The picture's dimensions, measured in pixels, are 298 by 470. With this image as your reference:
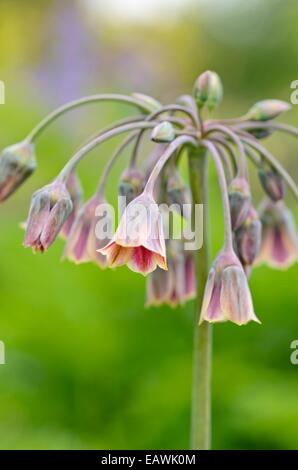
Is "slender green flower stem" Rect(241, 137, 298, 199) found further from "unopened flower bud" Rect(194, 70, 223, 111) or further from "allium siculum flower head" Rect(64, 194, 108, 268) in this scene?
"allium siculum flower head" Rect(64, 194, 108, 268)

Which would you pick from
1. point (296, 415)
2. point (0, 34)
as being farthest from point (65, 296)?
point (0, 34)

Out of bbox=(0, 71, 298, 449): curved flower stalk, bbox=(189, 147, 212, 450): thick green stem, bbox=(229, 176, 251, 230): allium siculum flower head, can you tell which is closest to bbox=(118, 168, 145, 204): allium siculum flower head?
bbox=(0, 71, 298, 449): curved flower stalk

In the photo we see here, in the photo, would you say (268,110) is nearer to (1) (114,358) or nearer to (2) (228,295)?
(2) (228,295)

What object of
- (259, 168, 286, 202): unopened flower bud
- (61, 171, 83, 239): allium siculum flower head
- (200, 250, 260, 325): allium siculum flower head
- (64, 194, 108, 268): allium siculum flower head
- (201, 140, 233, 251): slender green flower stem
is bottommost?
(200, 250, 260, 325): allium siculum flower head

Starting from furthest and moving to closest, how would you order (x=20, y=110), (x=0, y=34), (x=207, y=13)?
(x=207, y=13) → (x=0, y=34) → (x=20, y=110)

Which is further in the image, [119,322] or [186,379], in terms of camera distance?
[119,322]

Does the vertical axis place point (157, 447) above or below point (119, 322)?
below

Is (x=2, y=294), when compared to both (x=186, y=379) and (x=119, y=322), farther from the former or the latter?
(x=186, y=379)

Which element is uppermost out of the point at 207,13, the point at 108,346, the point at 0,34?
the point at 207,13
